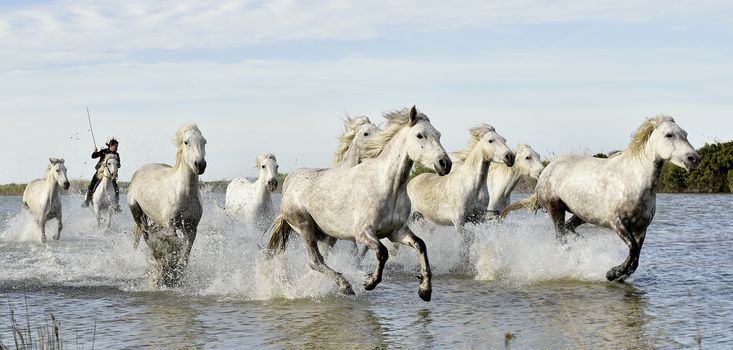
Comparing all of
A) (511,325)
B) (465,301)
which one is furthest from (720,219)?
(511,325)

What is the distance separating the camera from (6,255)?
18.0 m

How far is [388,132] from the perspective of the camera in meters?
9.85

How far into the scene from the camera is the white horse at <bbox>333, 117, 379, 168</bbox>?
430 inches

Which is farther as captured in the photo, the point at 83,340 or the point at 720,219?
the point at 720,219

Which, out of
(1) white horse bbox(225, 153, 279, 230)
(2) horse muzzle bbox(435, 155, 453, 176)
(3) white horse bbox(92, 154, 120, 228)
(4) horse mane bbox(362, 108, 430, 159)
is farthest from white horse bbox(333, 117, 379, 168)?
(3) white horse bbox(92, 154, 120, 228)

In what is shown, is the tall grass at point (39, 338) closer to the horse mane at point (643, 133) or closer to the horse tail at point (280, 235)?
the horse tail at point (280, 235)

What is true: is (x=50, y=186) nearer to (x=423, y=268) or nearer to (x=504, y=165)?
(x=504, y=165)

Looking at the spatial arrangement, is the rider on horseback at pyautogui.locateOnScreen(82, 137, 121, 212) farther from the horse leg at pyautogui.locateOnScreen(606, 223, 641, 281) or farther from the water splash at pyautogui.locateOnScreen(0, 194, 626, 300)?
the horse leg at pyautogui.locateOnScreen(606, 223, 641, 281)

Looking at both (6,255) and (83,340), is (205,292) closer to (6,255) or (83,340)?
(83,340)

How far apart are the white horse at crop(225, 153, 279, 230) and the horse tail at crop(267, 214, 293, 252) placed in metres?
4.85

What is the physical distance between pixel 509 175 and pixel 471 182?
1.83m

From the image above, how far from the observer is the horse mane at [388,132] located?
977cm

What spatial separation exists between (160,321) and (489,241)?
5275mm

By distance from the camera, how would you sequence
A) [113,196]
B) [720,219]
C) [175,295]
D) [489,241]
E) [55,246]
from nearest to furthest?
[175,295]
[489,241]
[55,246]
[720,219]
[113,196]
